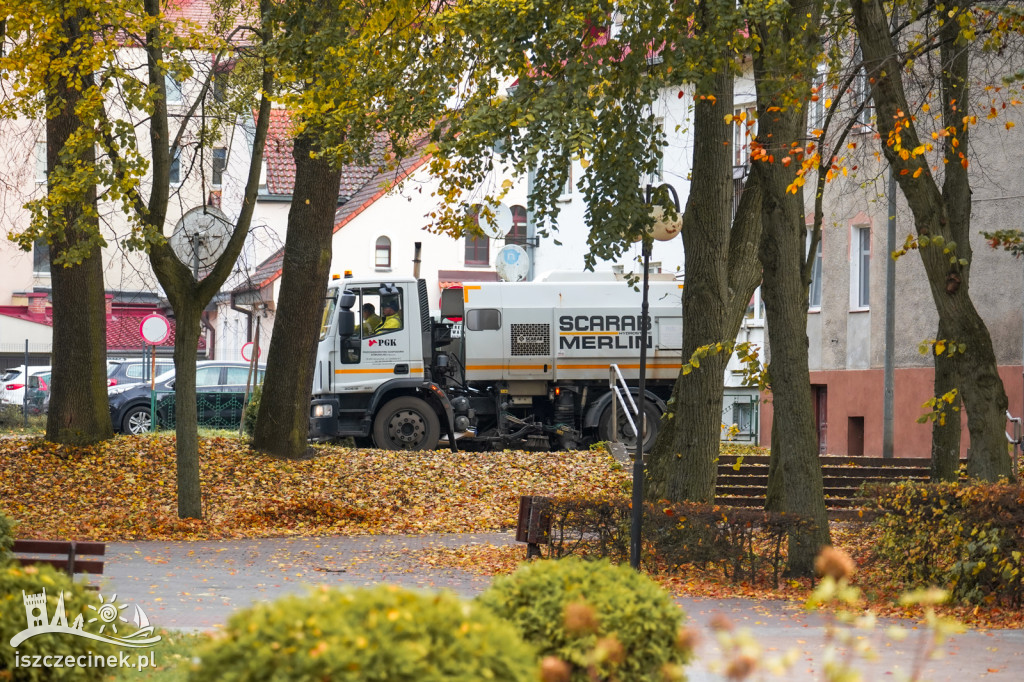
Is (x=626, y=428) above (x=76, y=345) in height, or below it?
below

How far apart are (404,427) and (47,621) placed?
680 inches

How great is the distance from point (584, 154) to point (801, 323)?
99.4 inches

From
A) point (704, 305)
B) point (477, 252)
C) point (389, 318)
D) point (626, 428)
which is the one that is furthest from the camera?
point (477, 252)

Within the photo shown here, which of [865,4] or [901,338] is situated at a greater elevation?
[865,4]

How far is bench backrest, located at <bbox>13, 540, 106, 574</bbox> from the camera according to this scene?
8.02m

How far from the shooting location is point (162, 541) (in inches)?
551

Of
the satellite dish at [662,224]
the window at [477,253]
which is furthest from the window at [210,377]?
the satellite dish at [662,224]

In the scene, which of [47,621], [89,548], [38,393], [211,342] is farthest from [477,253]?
[47,621]

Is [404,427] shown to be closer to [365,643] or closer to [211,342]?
[365,643]

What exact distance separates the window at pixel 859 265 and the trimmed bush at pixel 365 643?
24675mm

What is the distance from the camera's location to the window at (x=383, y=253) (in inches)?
1772

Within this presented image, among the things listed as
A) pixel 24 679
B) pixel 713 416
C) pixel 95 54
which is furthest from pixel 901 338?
pixel 24 679

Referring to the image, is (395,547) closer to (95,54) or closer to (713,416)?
(713,416)

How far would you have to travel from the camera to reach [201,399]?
28984 millimetres
